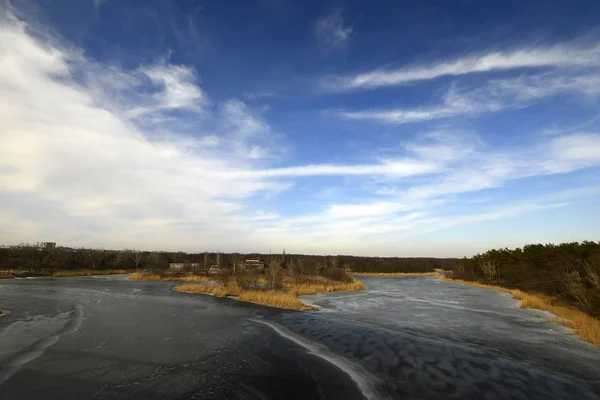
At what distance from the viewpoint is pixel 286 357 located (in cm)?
1334

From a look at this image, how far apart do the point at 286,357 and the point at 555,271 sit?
37.9 meters

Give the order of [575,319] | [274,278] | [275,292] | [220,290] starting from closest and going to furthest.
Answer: [575,319]
[275,292]
[220,290]
[274,278]

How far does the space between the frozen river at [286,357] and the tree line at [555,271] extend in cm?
414

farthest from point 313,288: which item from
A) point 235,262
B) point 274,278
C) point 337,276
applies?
point 235,262

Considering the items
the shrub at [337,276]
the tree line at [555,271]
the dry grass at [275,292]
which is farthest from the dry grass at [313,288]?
the tree line at [555,271]

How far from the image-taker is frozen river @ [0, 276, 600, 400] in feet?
31.8

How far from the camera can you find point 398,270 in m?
120

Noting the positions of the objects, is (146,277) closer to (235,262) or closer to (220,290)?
(235,262)

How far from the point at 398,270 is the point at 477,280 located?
5368 cm

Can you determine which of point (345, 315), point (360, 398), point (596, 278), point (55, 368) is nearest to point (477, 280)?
point (596, 278)

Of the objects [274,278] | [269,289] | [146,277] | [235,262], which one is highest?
[235,262]

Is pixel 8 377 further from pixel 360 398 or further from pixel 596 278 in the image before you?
pixel 596 278

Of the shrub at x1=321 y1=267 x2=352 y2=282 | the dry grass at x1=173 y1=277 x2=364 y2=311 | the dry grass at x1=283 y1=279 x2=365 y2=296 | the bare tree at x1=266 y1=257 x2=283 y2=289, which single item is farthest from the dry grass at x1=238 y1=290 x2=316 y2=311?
the shrub at x1=321 y1=267 x2=352 y2=282

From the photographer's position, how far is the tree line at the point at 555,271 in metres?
24.1
